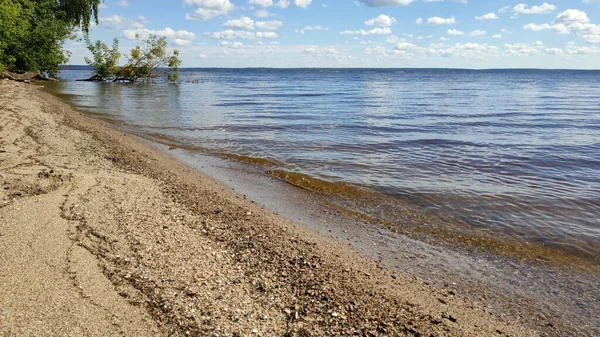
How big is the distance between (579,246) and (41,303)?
726 centimetres

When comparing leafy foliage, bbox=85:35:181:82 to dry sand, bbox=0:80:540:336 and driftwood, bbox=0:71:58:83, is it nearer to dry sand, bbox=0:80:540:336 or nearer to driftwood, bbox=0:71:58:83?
driftwood, bbox=0:71:58:83

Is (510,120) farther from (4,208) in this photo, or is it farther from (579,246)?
(4,208)

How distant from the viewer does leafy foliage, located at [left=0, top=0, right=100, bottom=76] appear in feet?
109

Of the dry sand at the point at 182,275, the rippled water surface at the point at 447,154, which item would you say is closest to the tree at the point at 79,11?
the rippled water surface at the point at 447,154

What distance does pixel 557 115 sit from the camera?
24.5 m

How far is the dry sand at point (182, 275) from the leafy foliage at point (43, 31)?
1238 inches

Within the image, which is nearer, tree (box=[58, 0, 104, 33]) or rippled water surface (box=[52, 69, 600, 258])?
rippled water surface (box=[52, 69, 600, 258])

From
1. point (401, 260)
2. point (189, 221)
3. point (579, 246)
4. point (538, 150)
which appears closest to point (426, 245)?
point (401, 260)

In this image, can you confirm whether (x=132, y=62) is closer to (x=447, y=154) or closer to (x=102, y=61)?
(x=102, y=61)

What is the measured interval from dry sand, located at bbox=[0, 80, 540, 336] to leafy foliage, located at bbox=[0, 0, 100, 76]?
103 ft

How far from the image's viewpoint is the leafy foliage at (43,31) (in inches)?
1310

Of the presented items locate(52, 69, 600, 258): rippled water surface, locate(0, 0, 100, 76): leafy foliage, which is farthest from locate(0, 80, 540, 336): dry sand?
locate(0, 0, 100, 76): leafy foliage

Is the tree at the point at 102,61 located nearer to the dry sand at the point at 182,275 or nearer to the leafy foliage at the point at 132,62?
the leafy foliage at the point at 132,62

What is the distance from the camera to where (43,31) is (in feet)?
118
